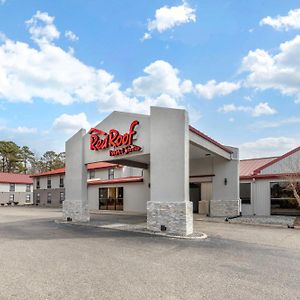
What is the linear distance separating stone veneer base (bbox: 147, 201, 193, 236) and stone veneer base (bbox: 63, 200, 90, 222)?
5.86 m

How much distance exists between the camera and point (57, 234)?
12977 mm

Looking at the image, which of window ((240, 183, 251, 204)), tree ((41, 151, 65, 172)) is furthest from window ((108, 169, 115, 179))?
tree ((41, 151, 65, 172))

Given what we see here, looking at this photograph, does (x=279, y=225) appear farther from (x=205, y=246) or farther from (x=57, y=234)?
(x=57, y=234)

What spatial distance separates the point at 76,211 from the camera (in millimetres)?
18344

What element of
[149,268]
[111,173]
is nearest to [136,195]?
[111,173]

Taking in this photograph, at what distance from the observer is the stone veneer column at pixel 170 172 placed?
1296cm

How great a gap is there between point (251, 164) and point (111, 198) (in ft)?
47.3

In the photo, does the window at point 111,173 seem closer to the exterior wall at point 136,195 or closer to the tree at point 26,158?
the exterior wall at point 136,195

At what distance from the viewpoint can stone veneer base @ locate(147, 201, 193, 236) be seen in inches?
503

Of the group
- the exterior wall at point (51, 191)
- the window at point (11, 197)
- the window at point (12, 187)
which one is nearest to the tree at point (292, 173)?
the exterior wall at point (51, 191)

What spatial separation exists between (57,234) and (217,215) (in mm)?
12369

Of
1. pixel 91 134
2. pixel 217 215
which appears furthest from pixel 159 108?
pixel 217 215

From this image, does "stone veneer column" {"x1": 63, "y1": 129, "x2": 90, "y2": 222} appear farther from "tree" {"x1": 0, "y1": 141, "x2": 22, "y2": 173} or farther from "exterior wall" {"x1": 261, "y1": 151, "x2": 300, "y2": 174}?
"tree" {"x1": 0, "y1": 141, "x2": 22, "y2": 173}

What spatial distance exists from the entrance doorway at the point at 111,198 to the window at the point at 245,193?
1212 cm
